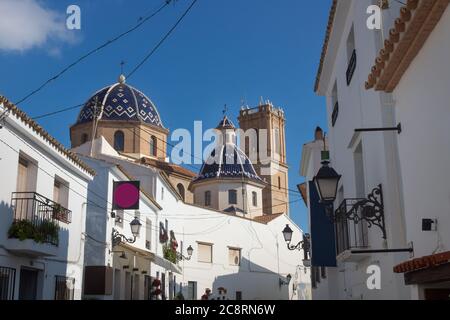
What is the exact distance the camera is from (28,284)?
41.7ft

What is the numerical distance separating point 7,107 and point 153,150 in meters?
28.4

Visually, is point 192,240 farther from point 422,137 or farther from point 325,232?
point 422,137

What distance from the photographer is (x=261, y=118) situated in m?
62.2

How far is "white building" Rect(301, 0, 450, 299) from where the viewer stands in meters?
5.06

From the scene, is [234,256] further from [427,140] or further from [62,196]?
[427,140]

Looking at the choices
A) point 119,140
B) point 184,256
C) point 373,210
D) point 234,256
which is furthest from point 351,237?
point 119,140

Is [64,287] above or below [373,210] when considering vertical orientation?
below

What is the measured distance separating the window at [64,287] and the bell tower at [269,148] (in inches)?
1531

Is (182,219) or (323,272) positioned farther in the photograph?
(182,219)

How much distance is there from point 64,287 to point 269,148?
4655 centimetres

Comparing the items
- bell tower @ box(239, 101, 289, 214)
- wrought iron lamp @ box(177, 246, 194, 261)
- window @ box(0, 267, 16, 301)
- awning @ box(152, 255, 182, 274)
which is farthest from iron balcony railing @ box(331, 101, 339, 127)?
bell tower @ box(239, 101, 289, 214)

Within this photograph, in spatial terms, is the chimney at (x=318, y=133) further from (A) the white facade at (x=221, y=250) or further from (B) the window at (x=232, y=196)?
(B) the window at (x=232, y=196)
